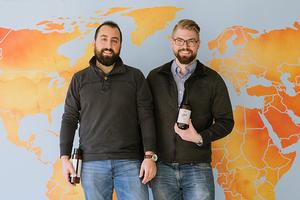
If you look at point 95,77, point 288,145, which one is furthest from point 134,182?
point 288,145

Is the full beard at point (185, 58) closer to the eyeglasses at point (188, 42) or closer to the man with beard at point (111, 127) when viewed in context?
the eyeglasses at point (188, 42)

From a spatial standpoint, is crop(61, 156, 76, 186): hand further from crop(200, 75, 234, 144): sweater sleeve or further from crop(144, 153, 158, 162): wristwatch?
crop(200, 75, 234, 144): sweater sleeve

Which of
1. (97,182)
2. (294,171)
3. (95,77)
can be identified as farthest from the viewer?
(294,171)

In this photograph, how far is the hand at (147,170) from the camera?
1.64 m

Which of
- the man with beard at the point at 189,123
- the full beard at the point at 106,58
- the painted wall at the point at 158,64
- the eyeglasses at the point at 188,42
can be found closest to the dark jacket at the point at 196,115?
the man with beard at the point at 189,123

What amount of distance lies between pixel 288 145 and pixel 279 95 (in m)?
0.29

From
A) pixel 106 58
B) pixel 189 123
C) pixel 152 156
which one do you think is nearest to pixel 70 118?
pixel 106 58

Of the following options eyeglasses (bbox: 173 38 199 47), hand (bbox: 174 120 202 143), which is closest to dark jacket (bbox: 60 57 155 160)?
hand (bbox: 174 120 202 143)

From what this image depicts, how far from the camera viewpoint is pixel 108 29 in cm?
177

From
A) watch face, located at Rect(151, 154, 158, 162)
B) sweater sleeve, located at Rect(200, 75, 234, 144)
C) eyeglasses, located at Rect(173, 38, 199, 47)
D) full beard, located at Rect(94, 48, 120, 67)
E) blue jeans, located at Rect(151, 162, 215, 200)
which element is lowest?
blue jeans, located at Rect(151, 162, 215, 200)

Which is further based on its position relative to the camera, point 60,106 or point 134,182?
point 60,106

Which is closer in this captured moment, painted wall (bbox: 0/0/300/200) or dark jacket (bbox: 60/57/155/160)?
dark jacket (bbox: 60/57/155/160)

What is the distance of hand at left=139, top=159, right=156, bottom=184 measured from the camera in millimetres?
1645

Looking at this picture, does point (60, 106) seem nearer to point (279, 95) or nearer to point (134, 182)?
point (134, 182)
